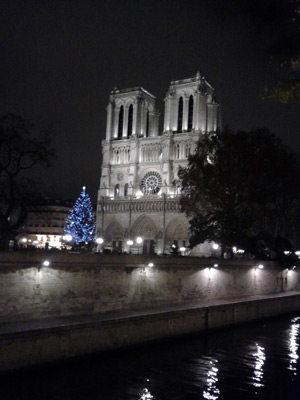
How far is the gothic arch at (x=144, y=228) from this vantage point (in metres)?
57.8

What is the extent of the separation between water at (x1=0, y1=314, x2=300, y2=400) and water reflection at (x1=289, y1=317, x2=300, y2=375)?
38mm

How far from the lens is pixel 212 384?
45.1 ft

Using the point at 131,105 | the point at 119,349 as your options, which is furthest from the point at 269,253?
the point at 131,105

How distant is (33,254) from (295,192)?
28.2 metres

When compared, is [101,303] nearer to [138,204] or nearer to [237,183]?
[237,183]

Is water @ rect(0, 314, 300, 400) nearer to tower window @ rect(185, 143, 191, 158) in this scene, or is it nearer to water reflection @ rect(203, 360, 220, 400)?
water reflection @ rect(203, 360, 220, 400)

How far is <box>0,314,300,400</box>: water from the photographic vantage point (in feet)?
41.4

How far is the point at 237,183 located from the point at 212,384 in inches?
880

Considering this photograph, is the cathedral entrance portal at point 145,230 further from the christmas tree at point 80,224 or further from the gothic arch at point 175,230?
the christmas tree at point 80,224

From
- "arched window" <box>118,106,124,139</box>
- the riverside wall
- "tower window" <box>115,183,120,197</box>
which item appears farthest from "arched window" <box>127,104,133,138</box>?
the riverside wall

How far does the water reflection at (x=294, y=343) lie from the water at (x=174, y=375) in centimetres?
4

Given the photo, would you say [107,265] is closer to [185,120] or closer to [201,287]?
[201,287]

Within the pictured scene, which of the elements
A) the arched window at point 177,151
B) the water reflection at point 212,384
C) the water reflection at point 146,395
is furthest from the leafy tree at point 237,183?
the arched window at point 177,151

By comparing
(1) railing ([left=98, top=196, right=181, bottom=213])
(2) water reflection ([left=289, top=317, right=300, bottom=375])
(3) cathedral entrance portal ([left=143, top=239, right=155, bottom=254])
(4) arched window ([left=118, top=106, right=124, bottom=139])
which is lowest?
(2) water reflection ([left=289, top=317, right=300, bottom=375])
